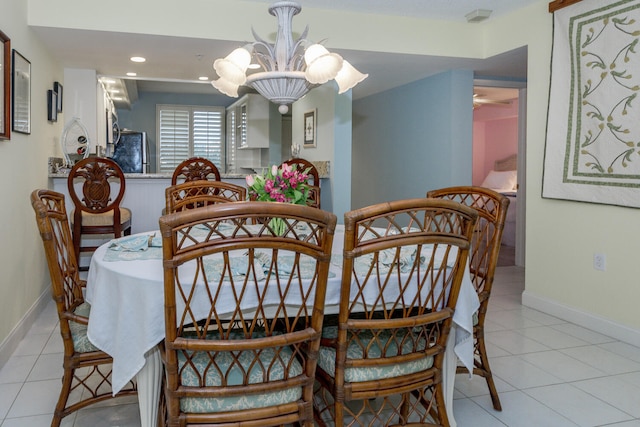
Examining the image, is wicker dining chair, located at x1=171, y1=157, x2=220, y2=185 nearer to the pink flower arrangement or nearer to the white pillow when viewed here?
the pink flower arrangement

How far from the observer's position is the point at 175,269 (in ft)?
4.35

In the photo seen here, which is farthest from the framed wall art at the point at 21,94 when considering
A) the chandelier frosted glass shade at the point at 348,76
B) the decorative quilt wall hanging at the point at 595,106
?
the decorative quilt wall hanging at the point at 595,106

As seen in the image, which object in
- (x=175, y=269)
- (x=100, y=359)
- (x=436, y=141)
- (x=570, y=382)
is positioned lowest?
(x=570, y=382)

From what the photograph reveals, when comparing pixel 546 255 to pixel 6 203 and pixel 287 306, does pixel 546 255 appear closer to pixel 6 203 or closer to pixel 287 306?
pixel 287 306

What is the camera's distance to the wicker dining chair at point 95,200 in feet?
12.2

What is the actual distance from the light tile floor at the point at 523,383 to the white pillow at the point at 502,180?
17.4 feet

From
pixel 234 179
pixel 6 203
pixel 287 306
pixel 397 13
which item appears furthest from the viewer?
pixel 234 179

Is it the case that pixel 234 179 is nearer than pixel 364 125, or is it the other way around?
pixel 234 179

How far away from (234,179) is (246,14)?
1.55 meters

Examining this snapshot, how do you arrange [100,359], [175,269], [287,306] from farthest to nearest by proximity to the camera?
1. [100,359]
2. [287,306]
3. [175,269]

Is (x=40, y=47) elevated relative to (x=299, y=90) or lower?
elevated

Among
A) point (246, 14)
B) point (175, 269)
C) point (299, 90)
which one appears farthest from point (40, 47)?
point (175, 269)

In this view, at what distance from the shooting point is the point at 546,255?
3811 millimetres

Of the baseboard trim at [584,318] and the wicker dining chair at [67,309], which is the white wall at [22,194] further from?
the baseboard trim at [584,318]
